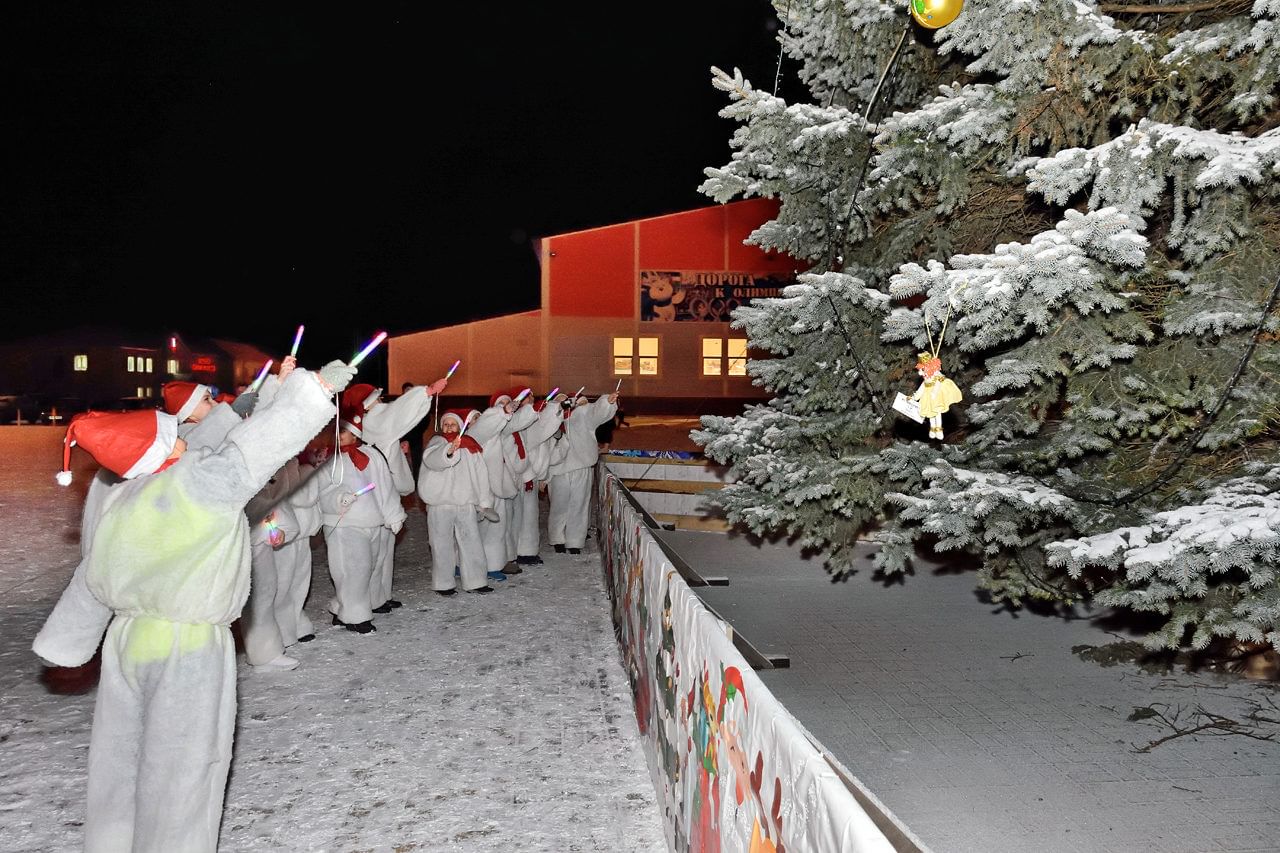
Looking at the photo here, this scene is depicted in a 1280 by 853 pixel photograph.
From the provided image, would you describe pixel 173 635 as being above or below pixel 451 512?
above

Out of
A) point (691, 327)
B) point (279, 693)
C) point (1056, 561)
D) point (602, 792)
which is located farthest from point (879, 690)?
point (691, 327)

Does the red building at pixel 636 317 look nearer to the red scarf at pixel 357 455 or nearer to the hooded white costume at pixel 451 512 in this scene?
the hooded white costume at pixel 451 512

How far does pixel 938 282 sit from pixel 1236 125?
2.41 metres

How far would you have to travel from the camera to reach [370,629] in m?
8.21

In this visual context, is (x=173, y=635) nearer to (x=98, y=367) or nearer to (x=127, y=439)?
(x=127, y=439)

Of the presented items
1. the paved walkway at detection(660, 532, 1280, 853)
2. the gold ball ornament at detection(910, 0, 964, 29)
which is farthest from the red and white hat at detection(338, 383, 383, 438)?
the gold ball ornament at detection(910, 0, 964, 29)

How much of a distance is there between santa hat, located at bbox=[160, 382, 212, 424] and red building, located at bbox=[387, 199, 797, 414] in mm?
19757

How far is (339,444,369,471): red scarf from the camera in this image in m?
7.90

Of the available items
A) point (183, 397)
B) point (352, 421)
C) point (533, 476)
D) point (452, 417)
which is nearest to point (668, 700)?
point (183, 397)

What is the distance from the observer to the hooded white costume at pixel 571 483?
43.3ft

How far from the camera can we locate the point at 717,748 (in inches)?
114

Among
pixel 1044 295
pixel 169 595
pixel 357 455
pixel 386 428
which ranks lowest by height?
pixel 169 595

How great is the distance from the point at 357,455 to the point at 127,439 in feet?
15.1

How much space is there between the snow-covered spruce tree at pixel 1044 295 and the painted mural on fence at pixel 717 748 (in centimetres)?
139
